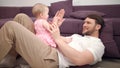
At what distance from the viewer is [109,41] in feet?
7.69

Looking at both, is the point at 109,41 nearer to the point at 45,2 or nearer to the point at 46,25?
the point at 46,25

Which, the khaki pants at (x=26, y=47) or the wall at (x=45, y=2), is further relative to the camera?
the wall at (x=45, y=2)

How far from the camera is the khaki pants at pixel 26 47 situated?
5.76ft

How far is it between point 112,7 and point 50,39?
6.03 ft

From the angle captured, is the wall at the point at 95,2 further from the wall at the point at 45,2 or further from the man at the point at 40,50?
the man at the point at 40,50

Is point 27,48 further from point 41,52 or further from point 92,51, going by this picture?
point 92,51

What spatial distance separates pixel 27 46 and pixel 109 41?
1.05 metres

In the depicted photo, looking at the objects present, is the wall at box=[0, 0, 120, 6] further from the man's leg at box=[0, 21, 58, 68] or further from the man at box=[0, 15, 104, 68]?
the man's leg at box=[0, 21, 58, 68]

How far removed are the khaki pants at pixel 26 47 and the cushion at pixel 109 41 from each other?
775mm

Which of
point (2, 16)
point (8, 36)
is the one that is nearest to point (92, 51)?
point (8, 36)

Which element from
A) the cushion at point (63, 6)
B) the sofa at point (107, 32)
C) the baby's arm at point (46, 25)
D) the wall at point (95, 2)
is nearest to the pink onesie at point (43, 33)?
the baby's arm at point (46, 25)

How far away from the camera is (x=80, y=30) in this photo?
2.56 metres

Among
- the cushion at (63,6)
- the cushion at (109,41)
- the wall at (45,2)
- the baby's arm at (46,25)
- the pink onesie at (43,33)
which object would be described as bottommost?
the cushion at (109,41)

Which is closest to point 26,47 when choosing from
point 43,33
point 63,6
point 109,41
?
point 43,33
